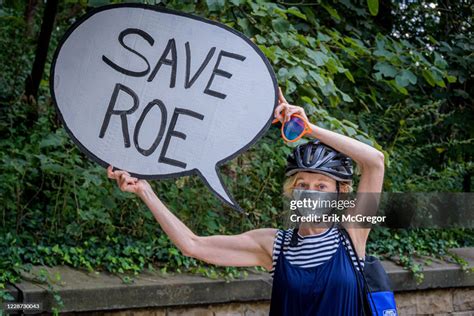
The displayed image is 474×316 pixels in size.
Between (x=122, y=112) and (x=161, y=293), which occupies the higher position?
(x=122, y=112)

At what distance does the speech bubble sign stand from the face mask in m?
0.22

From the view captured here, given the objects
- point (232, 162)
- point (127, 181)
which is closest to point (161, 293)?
point (232, 162)

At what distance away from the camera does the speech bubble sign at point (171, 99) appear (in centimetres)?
256

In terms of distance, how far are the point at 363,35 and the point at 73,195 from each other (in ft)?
9.24

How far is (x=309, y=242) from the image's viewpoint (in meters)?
2.49

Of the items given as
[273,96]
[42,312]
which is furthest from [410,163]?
[273,96]

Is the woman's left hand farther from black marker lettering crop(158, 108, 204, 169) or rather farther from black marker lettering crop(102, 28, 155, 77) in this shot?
black marker lettering crop(102, 28, 155, 77)

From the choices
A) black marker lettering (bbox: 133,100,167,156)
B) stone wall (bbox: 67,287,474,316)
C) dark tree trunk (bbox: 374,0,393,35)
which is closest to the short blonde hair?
black marker lettering (bbox: 133,100,167,156)

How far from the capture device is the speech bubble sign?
256 cm

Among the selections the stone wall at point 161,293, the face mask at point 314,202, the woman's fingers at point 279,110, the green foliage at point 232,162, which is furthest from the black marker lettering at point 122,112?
the stone wall at point 161,293

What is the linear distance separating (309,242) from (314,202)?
14 centimetres

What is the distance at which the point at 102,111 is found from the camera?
2.60m

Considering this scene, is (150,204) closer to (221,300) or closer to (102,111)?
(102,111)

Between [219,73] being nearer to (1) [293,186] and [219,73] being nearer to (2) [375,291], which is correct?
(1) [293,186]
